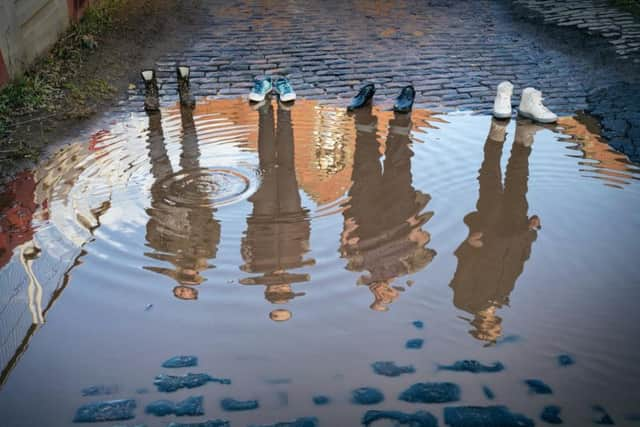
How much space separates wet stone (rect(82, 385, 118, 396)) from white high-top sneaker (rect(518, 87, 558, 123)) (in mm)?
5250

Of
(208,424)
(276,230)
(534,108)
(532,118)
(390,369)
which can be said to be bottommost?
(208,424)

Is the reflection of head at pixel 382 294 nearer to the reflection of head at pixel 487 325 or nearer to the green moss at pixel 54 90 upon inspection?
the reflection of head at pixel 487 325

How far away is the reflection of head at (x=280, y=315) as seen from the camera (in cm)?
367

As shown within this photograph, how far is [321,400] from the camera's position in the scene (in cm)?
309

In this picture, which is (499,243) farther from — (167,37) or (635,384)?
(167,37)

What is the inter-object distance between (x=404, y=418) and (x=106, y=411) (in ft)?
4.76

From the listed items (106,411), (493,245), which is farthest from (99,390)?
(493,245)

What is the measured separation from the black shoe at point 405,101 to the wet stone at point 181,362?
4.42 m

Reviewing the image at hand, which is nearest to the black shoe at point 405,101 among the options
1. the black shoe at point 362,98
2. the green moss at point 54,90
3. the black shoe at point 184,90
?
the black shoe at point 362,98

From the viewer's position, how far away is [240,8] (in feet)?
40.2

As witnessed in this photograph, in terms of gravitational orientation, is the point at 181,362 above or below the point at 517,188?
below

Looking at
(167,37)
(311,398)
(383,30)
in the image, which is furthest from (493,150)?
(167,37)

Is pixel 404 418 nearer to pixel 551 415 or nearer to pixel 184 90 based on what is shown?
pixel 551 415

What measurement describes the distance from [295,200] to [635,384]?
9.20 feet
